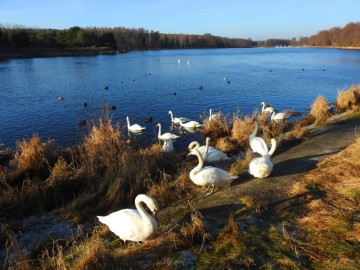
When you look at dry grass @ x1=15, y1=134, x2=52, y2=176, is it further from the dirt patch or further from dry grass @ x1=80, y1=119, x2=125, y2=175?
the dirt patch

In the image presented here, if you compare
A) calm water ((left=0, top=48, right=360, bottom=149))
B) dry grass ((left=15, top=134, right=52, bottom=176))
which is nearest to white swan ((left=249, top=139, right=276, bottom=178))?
dry grass ((left=15, top=134, right=52, bottom=176))

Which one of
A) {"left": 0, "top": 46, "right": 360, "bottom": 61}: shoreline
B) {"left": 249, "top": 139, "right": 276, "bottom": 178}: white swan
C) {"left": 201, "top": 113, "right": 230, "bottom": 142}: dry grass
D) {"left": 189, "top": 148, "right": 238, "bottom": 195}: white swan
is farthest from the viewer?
{"left": 0, "top": 46, "right": 360, "bottom": 61}: shoreline

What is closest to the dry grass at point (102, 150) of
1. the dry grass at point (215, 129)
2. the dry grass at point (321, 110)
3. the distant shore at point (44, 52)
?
the dry grass at point (215, 129)

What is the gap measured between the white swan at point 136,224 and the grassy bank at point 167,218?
7.1 inches

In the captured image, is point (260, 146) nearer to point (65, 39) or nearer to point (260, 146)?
point (260, 146)

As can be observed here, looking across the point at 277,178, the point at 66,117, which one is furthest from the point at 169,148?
the point at 66,117

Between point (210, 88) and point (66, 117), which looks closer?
point (66, 117)

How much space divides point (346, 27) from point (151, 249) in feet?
619

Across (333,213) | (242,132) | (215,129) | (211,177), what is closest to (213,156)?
(211,177)

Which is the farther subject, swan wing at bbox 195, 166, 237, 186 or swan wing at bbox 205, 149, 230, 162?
swan wing at bbox 205, 149, 230, 162

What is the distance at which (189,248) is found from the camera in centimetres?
450

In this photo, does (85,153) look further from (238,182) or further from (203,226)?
(203,226)

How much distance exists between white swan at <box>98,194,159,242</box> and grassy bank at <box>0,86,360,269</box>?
179 mm

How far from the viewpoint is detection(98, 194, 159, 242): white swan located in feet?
16.0
